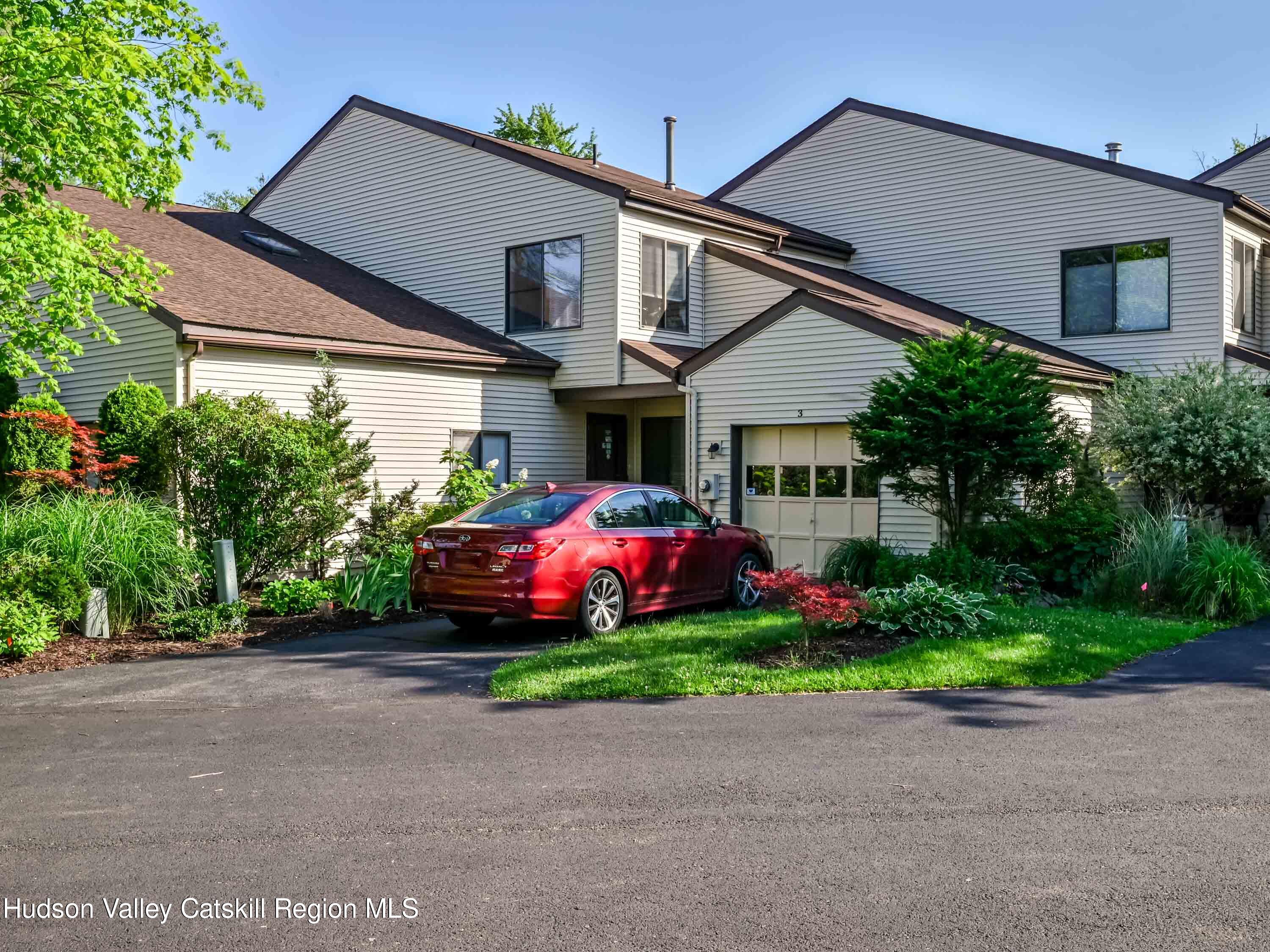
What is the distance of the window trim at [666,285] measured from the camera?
63.4 ft

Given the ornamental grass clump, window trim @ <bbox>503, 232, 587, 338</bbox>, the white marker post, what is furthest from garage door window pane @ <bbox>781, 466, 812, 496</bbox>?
the white marker post

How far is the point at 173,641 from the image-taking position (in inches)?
445

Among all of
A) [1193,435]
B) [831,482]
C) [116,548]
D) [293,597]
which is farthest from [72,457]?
[1193,435]

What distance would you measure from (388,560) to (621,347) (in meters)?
6.56

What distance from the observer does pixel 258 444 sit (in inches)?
518

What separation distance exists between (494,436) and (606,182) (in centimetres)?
474

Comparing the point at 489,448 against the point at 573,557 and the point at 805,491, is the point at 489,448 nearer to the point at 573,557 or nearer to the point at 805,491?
the point at 805,491

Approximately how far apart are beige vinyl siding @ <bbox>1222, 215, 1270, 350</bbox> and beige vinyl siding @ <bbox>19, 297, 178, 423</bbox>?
16.0 metres

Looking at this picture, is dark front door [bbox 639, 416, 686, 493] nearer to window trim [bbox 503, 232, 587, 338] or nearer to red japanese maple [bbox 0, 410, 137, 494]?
window trim [bbox 503, 232, 587, 338]

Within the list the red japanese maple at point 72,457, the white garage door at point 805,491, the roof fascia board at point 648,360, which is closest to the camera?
the red japanese maple at point 72,457

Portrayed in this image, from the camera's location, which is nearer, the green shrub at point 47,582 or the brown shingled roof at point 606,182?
the green shrub at point 47,582

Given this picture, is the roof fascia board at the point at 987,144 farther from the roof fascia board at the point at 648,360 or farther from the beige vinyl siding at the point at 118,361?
the beige vinyl siding at the point at 118,361

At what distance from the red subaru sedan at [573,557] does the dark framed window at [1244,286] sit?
36.9ft

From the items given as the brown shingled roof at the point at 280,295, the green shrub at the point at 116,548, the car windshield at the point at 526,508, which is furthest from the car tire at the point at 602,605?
the brown shingled roof at the point at 280,295
